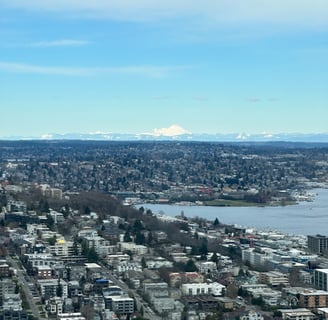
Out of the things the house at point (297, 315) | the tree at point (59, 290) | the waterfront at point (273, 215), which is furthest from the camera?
the waterfront at point (273, 215)

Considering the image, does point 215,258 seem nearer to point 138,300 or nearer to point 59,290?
point 138,300

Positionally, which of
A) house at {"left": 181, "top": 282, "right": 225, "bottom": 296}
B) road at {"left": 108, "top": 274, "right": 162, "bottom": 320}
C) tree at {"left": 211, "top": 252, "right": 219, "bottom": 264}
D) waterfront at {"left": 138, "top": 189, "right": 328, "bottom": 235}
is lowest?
waterfront at {"left": 138, "top": 189, "right": 328, "bottom": 235}

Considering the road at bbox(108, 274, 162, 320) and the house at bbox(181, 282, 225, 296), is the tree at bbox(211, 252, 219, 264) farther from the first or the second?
the house at bbox(181, 282, 225, 296)

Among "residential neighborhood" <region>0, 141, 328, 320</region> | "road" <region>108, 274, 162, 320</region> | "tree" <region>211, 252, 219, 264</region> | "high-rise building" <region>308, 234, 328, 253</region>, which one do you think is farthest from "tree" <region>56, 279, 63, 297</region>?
"high-rise building" <region>308, 234, 328, 253</region>

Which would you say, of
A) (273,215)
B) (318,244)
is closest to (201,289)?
(318,244)

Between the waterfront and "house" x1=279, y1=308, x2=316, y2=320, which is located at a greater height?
"house" x1=279, y1=308, x2=316, y2=320

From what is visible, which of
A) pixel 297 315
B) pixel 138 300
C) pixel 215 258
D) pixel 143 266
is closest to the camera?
pixel 297 315

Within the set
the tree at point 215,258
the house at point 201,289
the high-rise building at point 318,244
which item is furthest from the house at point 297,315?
the high-rise building at point 318,244

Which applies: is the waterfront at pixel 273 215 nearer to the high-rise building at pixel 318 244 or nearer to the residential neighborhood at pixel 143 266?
the residential neighborhood at pixel 143 266

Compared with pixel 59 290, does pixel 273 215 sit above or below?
below

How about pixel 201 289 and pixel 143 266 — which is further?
A: pixel 143 266
